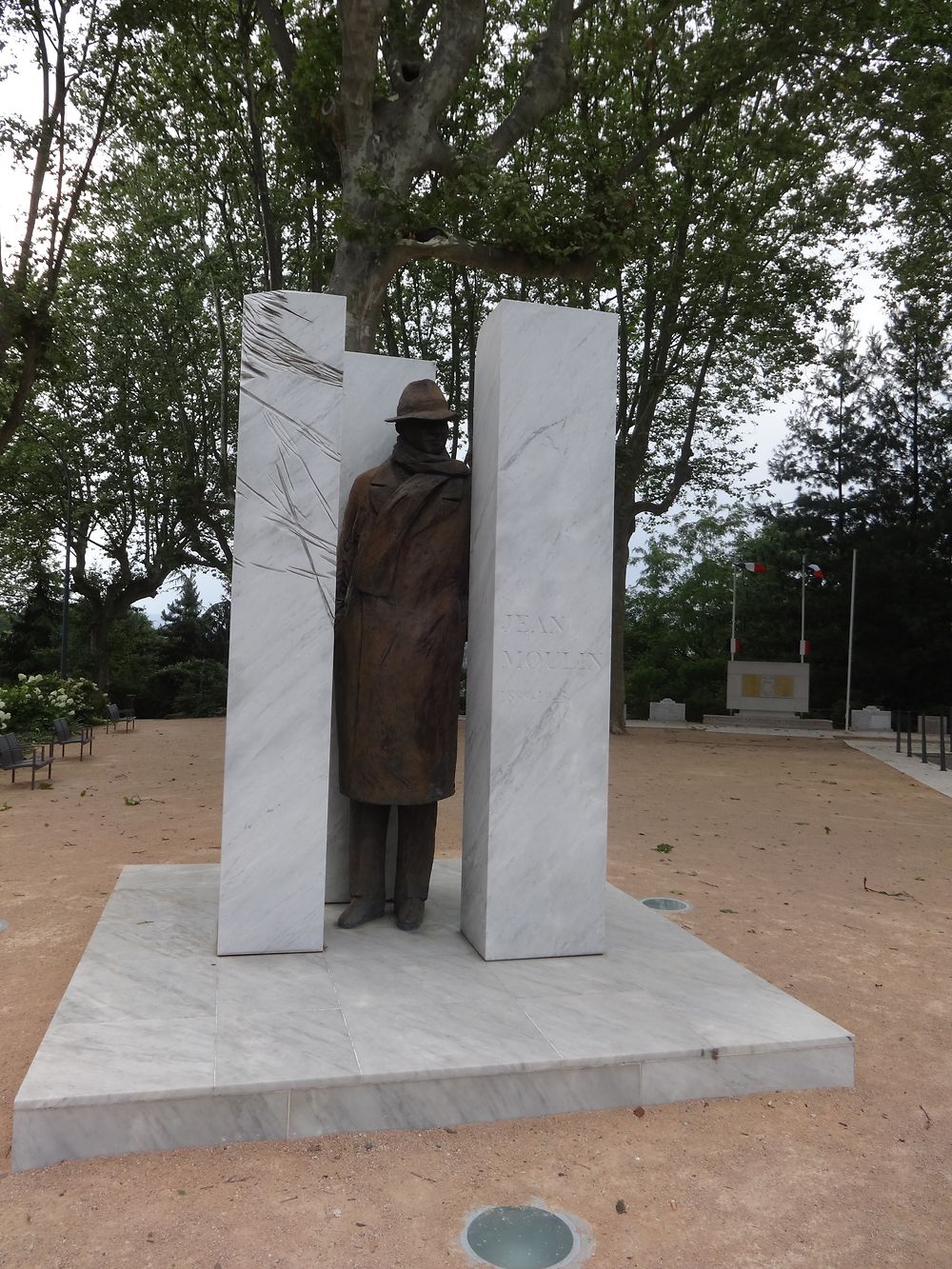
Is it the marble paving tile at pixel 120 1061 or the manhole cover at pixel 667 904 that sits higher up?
the marble paving tile at pixel 120 1061

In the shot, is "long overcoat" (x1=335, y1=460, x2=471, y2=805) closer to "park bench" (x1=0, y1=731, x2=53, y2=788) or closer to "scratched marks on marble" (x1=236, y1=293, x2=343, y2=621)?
"scratched marks on marble" (x1=236, y1=293, x2=343, y2=621)

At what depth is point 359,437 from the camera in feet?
18.4

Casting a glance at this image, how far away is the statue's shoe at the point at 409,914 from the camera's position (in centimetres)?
516

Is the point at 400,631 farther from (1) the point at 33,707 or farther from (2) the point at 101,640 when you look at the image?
(2) the point at 101,640

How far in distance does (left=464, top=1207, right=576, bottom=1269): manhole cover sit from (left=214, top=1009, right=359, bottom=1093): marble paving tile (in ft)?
2.31

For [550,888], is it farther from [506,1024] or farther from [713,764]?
[713,764]

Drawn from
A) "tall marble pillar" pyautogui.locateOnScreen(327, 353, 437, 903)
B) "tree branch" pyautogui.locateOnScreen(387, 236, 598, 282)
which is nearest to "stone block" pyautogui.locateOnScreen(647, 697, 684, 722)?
"tree branch" pyautogui.locateOnScreen(387, 236, 598, 282)

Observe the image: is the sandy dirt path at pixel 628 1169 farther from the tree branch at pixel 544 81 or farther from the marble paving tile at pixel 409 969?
the tree branch at pixel 544 81

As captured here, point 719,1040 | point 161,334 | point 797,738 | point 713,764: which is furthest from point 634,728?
point 719,1040

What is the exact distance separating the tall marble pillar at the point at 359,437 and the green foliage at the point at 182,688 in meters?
28.0

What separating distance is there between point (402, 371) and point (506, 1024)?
3.63 m

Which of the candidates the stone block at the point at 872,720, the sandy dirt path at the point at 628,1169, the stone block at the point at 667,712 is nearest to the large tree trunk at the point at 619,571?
the stone block at the point at 667,712

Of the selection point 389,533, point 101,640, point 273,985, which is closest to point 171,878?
point 273,985

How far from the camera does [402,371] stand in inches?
225
